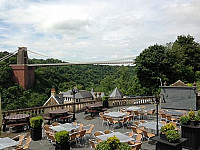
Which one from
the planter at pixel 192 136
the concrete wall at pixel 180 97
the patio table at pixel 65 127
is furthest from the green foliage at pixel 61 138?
the concrete wall at pixel 180 97

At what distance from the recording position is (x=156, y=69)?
24.0 meters

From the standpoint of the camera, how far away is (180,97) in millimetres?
15680

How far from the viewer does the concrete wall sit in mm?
15219

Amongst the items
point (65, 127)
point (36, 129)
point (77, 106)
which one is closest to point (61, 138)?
point (65, 127)

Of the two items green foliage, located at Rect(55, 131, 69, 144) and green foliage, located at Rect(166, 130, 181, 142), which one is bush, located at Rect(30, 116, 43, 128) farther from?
green foliage, located at Rect(166, 130, 181, 142)

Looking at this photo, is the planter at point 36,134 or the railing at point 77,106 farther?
the railing at point 77,106

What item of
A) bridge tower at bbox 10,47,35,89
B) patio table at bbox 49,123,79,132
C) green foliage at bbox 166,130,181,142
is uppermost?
bridge tower at bbox 10,47,35,89

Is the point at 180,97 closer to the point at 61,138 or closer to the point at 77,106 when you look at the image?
the point at 77,106

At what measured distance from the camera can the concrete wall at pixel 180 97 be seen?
15.2 meters

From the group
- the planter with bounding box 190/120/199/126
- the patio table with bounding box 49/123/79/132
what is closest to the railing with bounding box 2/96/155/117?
the patio table with bounding box 49/123/79/132

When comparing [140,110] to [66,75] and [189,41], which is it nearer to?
[189,41]

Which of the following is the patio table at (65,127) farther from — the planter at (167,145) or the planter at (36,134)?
the planter at (167,145)

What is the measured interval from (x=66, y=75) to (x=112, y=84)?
18657 mm

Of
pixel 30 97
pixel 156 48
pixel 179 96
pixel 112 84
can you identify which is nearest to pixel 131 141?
pixel 179 96
